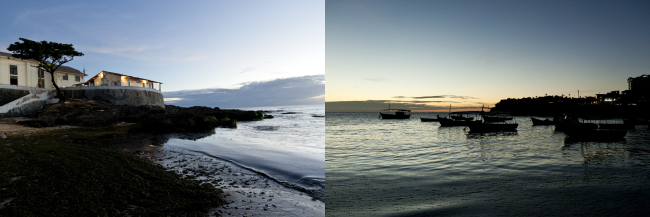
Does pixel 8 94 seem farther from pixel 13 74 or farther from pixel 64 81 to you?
pixel 64 81

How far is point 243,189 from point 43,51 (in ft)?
143

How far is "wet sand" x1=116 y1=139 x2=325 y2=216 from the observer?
17.4ft

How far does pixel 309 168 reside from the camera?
31.6 feet

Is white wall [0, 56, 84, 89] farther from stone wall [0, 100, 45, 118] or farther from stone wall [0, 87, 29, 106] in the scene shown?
stone wall [0, 100, 45, 118]

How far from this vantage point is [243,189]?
21.6 ft

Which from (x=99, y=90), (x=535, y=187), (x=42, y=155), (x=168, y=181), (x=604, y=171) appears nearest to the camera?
(x=168, y=181)

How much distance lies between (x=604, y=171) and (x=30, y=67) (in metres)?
63.6

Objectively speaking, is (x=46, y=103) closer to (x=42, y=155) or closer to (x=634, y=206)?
(x=42, y=155)

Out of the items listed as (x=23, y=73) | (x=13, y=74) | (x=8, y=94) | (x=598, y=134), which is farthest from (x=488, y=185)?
(x=23, y=73)

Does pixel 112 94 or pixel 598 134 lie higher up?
pixel 112 94

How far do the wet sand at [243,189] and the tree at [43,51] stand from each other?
37533 millimetres

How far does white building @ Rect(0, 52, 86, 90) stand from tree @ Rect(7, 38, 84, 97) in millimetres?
5409

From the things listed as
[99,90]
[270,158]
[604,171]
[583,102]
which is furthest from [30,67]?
[583,102]

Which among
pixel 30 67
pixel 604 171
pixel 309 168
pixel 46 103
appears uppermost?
pixel 30 67
